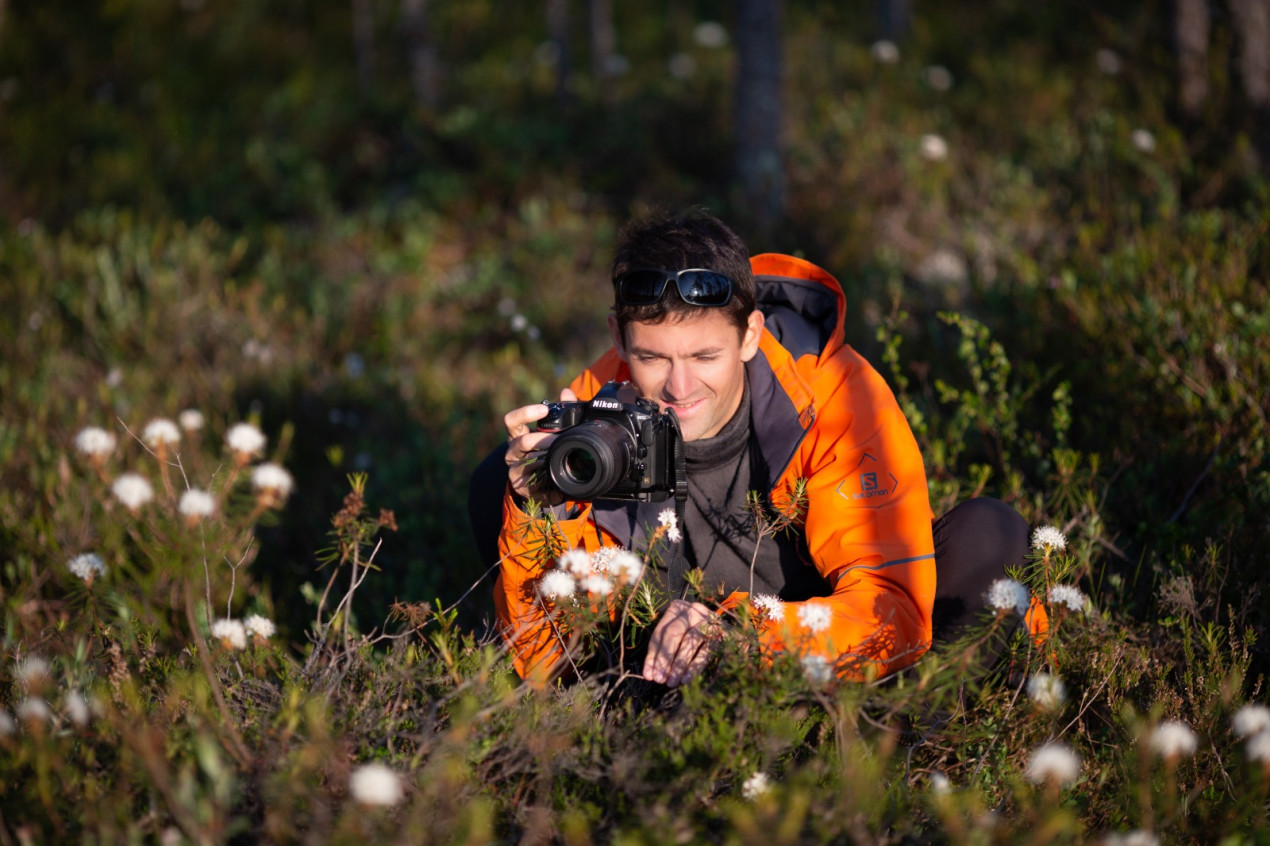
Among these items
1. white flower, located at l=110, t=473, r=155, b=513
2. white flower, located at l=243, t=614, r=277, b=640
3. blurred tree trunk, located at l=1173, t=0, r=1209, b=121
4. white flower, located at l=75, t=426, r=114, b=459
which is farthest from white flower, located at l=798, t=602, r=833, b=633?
blurred tree trunk, located at l=1173, t=0, r=1209, b=121

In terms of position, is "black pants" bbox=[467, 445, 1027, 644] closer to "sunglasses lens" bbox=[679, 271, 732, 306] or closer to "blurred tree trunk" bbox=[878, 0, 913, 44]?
"sunglasses lens" bbox=[679, 271, 732, 306]

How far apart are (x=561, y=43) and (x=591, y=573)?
21.6 feet

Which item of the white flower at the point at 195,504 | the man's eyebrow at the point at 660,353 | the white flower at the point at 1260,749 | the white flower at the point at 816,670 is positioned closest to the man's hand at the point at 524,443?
the man's eyebrow at the point at 660,353

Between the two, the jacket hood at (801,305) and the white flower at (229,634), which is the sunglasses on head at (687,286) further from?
the white flower at (229,634)

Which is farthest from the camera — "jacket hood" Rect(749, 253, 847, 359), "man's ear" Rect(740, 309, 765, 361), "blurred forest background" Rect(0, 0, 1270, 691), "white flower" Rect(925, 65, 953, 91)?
"white flower" Rect(925, 65, 953, 91)

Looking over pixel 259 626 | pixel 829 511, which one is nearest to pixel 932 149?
pixel 829 511

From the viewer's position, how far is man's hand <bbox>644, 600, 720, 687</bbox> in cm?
219

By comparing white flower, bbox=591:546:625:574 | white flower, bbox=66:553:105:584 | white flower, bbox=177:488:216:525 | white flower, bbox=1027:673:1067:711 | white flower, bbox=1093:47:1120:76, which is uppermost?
white flower, bbox=591:546:625:574

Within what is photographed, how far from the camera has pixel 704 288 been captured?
8.63 ft

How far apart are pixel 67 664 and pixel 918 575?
76.5 inches

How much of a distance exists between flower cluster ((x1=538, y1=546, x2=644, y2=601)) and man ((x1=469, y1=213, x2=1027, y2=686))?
0.17 meters

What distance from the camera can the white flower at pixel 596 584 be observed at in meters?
2.05

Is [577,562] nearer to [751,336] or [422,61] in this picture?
[751,336]

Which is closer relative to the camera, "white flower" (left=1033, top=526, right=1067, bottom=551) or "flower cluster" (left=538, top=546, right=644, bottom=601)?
"flower cluster" (left=538, top=546, right=644, bottom=601)
